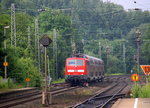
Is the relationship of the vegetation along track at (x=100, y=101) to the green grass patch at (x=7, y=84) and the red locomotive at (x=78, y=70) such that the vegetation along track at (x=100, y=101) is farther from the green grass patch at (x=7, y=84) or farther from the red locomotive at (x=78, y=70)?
the red locomotive at (x=78, y=70)

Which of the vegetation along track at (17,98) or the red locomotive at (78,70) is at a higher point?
the red locomotive at (78,70)

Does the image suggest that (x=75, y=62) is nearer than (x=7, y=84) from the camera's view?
No

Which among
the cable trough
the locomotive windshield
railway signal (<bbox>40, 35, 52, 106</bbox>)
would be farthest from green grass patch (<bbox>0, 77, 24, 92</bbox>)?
railway signal (<bbox>40, 35, 52, 106</bbox>)

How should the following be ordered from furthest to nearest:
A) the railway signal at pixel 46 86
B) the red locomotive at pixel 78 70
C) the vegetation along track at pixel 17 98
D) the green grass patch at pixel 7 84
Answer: the red locomotive at pixel 78 70, the green grass patch at pixel 7 84, the vegetation along track at pixel 17 98, the railway signal at pixel 46 86

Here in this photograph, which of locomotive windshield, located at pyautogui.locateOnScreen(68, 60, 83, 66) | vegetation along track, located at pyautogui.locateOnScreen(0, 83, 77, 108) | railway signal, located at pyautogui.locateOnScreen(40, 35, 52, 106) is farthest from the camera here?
locomotive windshield, located at pyautogui.locateOnScreen(68, 60, 83, 66)

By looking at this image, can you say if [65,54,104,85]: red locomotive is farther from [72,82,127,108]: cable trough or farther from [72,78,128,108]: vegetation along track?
[72,82,127,108]: cable trough

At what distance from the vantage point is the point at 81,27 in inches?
4894

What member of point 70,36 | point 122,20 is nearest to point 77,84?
point 70,36

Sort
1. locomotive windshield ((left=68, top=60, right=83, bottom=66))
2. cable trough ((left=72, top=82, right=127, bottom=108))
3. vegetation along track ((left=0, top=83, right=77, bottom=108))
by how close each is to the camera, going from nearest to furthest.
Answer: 1. cable trough ((left=72, top=82, right=127, bottom=108))
2. vegetation along track ((left=0, top=83, right=77, bottom=108))
3. locomotive windshield ((left=68, top=60, right=83, bottom=66))

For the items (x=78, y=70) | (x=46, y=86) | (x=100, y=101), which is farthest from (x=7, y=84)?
(x=46, y=86)

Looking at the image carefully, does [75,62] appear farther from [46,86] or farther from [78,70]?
[46,86]

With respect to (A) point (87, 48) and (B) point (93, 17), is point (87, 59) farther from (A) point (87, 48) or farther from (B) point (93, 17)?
(B) point (93, 17)

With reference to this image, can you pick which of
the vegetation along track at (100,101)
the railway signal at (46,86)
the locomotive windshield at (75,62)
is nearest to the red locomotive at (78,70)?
the locomotive windshield at (75,62)

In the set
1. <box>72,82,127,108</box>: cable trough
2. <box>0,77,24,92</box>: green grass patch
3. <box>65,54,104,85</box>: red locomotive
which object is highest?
<box>65,54,104,85</box>: red locomotive
